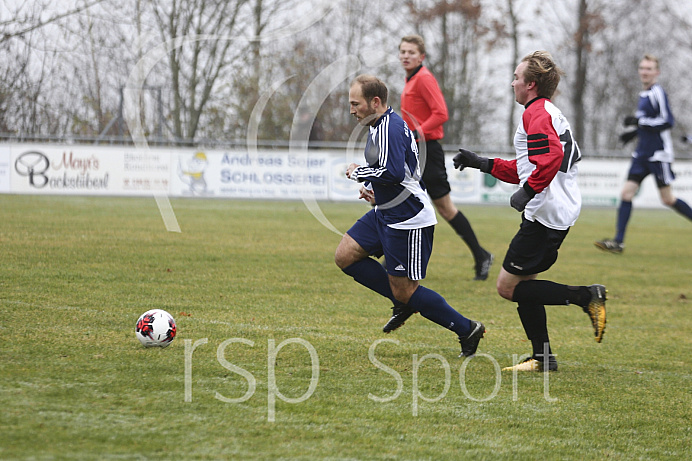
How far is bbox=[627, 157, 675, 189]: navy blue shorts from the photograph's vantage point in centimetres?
1159

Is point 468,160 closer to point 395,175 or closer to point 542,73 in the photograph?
point 395,175

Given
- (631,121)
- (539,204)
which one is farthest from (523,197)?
(631,121)

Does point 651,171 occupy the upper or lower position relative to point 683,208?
upper

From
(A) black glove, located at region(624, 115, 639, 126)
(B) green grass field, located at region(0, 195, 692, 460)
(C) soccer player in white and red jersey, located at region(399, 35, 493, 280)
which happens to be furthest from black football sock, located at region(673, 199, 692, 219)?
(C) soccer player in white and red jersey, located at region(399, 35, 493, 280)

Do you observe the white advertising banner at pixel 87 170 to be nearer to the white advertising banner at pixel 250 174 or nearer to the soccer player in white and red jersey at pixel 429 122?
the white advertising banner at pixel 250 174

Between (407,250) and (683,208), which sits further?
(683,208)

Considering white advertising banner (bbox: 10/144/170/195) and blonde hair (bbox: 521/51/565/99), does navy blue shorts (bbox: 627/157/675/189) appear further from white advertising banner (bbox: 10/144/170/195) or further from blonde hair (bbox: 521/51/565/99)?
white advertising banner (bbox: 10/144/170/195)

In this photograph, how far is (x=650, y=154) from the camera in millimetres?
11586

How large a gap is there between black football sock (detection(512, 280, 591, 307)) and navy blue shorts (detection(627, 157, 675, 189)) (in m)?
7.28

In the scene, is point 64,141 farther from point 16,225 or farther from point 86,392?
point 86,392

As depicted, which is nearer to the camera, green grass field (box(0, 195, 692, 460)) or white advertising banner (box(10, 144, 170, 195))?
green grass field (box(0, 195, 692, 460))

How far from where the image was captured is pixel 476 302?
23.7 feet

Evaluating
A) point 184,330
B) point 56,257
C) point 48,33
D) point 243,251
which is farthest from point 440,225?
point 184,330

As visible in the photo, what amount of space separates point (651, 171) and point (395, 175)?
8.11 metres
